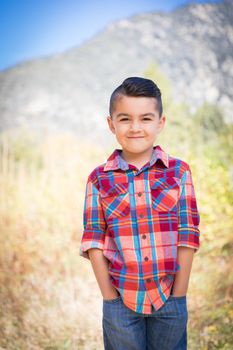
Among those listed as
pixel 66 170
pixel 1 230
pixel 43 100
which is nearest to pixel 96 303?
pixel 1 230

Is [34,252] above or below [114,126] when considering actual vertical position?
below

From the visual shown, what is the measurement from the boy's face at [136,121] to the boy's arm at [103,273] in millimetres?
390

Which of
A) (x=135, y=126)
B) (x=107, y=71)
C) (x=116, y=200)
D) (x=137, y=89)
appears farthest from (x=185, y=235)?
(x=107, y=71)

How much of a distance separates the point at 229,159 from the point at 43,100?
2.00m

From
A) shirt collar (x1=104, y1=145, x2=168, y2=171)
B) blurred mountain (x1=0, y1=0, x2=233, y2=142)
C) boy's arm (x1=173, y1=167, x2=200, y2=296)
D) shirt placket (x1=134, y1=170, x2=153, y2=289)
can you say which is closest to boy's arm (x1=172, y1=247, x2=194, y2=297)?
boy's arm (x1=173, y1=167, x2=200, y2=296)

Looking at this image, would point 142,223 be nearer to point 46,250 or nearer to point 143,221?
point 143,221

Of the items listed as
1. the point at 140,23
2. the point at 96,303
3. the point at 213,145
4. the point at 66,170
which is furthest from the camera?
the point at 140,23

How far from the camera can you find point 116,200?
1.69 meters

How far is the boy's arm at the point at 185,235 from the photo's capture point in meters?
1.67

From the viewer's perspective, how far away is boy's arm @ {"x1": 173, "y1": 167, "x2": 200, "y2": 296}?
1.67 metres

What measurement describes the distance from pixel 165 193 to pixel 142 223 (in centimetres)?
14

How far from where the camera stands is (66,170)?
4.21 meters

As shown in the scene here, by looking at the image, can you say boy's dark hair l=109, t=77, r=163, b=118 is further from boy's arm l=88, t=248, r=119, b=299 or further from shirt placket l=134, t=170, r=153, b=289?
boy's arm l=88, t=248, r=119, b=299

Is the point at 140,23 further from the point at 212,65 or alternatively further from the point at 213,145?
the point at 213,145
